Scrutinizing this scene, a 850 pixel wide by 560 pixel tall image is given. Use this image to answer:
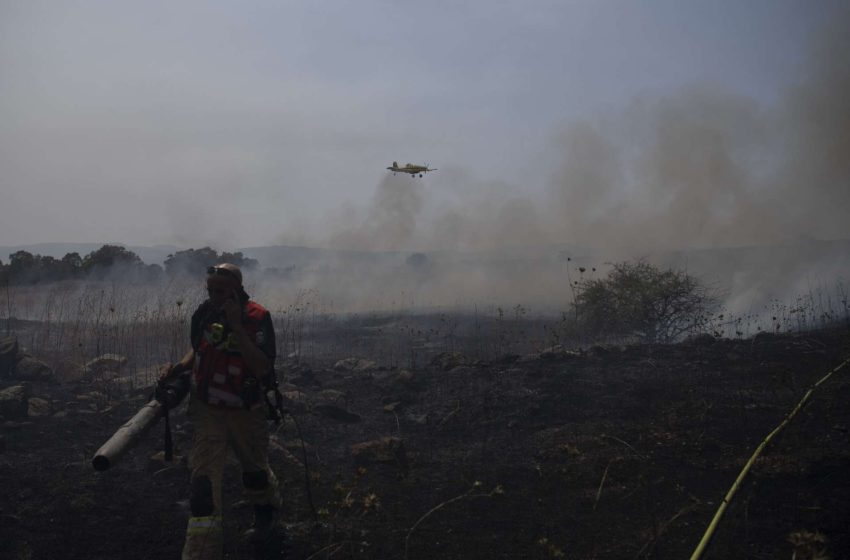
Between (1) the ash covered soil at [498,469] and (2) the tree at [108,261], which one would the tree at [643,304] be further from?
(2) the tree at [108,261]

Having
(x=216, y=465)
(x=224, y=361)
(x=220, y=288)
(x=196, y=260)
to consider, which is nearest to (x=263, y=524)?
(x=216, y=465)

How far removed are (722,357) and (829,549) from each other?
7.44 metres

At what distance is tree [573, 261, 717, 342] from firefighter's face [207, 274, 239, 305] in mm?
11912

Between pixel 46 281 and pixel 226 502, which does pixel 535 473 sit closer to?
pixel 226 502

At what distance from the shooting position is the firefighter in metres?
4.45

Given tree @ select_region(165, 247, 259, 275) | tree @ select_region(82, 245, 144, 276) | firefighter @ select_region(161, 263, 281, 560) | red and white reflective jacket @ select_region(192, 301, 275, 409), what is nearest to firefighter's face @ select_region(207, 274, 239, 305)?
firefighter @ select_region(161, 263, 281, 560)

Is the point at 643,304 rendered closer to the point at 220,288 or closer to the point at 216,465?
the point at 220,288

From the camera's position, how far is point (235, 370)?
15.0 ft

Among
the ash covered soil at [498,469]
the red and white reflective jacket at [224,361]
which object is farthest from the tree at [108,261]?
the red and white reflective jacket at [224,361]

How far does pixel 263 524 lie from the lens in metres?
4.70

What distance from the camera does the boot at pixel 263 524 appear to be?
461 cm

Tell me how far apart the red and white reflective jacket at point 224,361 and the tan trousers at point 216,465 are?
12 cm

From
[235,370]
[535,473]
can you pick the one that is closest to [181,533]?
[235,370]

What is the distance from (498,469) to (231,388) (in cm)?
332
